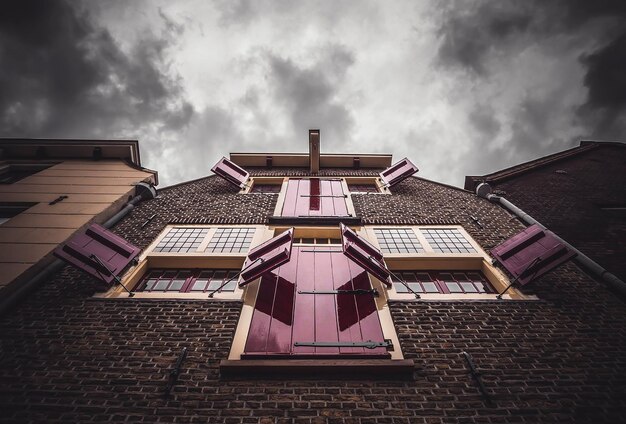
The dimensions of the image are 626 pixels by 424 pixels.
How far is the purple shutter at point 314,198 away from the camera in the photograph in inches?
318

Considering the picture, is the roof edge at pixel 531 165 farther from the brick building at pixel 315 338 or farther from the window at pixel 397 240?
the window at pixel 397 240

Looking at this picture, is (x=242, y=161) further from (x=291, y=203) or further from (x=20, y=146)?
(x=20, y=146)

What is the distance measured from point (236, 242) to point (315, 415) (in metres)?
4.31

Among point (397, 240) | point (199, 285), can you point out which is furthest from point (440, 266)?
point (199, 285)

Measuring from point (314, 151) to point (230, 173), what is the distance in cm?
354

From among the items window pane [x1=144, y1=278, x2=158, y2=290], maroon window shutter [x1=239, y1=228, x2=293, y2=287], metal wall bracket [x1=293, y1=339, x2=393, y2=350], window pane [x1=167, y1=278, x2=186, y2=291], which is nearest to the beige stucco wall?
window pane [x1=144, y1=278, x2=158, y2=290]

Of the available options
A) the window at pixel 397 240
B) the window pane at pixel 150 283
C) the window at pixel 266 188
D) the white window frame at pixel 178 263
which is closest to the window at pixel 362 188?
the window at pixel 266 188

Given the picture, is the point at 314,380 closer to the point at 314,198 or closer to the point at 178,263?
the point at 178,263

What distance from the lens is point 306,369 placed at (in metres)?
3.81

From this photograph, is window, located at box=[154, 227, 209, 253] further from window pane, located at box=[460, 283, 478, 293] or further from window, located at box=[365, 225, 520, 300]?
window pane, located at box=[460, 283, 478, 293]

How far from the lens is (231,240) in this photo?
6.90m

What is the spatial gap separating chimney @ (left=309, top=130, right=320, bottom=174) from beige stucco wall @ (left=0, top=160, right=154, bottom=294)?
6044 mm

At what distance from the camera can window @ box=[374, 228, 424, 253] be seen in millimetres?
6535

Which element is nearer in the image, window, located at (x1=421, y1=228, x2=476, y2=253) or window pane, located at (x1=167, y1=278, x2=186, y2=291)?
window pane, located at (x1=167, y1=278, x2=186, y2=291)
